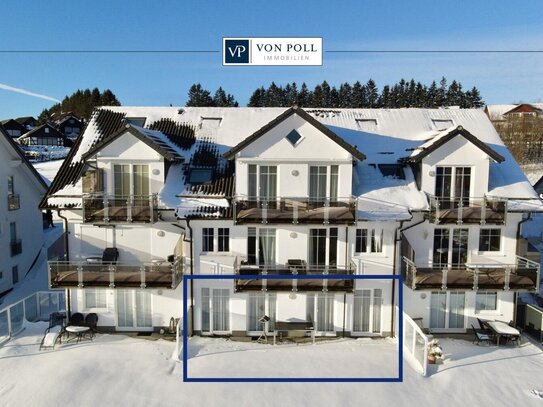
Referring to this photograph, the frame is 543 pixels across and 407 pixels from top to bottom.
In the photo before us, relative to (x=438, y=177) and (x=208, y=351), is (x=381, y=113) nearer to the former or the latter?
(x=438, y=177)

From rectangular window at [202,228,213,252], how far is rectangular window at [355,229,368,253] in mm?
6977

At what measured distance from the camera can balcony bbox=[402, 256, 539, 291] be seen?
58.2 ft

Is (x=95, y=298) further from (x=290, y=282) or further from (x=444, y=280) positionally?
(x=444, y=280)

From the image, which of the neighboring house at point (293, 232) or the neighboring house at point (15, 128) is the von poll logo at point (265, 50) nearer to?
the neighboring house at point (293, 232)

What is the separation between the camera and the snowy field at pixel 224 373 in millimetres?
13781

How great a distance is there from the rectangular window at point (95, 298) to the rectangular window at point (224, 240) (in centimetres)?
624

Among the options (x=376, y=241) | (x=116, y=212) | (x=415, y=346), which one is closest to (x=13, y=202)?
(x=116, y=212)

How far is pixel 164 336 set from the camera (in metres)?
18.9

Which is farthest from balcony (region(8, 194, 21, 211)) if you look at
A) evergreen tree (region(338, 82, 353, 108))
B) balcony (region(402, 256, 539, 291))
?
evergreen tree (region(338, 82, 353, 108))

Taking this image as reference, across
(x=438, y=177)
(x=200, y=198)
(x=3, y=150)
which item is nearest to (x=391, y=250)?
(x=438, y=177)

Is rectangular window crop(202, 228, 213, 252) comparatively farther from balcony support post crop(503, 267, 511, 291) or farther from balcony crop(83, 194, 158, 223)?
balcony support post crop(503, 267, 511, 291)

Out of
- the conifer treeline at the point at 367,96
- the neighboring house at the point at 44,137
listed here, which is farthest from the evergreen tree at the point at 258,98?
the neighboring house at the point at 44,137

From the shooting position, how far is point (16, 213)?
2633 cm

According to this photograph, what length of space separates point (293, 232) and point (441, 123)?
1227cm
